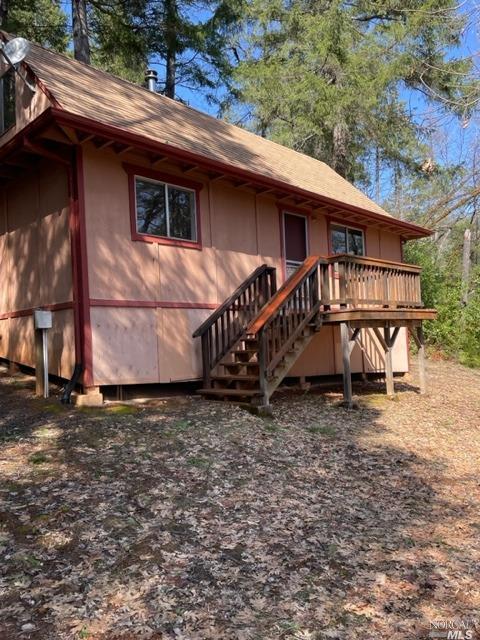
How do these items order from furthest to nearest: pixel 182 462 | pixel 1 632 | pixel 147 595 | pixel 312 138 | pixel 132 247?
pixel 312 138 < pixel 132 247 < pixel 182 462 < pixel 147 595 < pixel 1 632

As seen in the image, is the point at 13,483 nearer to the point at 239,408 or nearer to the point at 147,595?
the point at 147,595

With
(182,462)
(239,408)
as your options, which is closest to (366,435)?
(239,408)

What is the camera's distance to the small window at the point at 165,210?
849 centimetres

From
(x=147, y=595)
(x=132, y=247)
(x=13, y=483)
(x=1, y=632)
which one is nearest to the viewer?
(x=1, y=632)

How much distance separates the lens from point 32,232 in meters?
8.94

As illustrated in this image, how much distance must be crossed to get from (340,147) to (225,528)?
17897mm

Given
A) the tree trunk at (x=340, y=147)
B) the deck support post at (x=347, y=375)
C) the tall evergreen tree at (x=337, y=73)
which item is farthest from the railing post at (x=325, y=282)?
the tree trunk at (x=340, y=147)

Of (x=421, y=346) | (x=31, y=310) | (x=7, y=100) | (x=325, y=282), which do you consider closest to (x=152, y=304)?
(x=31, y=310)

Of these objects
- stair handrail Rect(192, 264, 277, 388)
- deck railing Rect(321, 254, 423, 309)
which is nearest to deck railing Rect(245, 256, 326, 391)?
deck railing Rect(321, 254, 423, 309)

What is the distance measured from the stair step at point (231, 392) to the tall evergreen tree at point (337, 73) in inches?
513

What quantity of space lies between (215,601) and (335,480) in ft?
8.67

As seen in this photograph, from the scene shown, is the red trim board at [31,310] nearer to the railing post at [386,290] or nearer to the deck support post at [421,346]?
the railing post at [386,290]

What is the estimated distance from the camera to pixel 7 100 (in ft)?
29.6

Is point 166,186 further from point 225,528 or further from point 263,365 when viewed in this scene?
point 225,528
